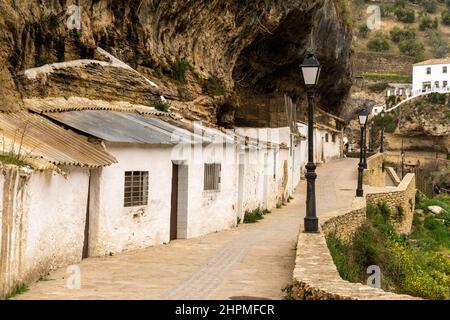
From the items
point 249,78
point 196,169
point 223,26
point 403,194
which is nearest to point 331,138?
point 249,78

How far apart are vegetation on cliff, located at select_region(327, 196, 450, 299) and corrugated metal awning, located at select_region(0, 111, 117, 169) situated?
5.39 m

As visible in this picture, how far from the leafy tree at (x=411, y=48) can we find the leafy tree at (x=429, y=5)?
2677 cm

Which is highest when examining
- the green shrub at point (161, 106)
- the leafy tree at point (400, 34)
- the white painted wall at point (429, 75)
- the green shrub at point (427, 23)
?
the green shrub at point (427, 23)

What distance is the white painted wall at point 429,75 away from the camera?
277ft

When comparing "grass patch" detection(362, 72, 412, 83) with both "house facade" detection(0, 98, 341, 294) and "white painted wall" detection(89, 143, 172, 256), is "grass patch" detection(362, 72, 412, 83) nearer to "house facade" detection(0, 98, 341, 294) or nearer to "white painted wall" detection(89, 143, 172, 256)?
"house facade" detection(0, 98, 341, 294)

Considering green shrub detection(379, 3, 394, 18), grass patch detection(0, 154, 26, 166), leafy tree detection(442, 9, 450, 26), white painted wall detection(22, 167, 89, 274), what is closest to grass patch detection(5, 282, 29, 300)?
white painted wall detection(22, 167, 89, 274)

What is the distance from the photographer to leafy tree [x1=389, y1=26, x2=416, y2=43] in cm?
11201

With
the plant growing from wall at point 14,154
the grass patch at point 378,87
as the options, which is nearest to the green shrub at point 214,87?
the plant growing from wall at point 14,154

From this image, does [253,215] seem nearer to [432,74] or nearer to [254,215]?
[254,215]

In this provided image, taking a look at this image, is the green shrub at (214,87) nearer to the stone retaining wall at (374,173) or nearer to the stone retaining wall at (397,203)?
the stone retaining wall at (397,203)

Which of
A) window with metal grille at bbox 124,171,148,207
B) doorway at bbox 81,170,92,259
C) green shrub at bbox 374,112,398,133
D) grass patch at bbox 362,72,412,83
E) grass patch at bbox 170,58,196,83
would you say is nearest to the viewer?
doorway at bbox 81,170,92,259
